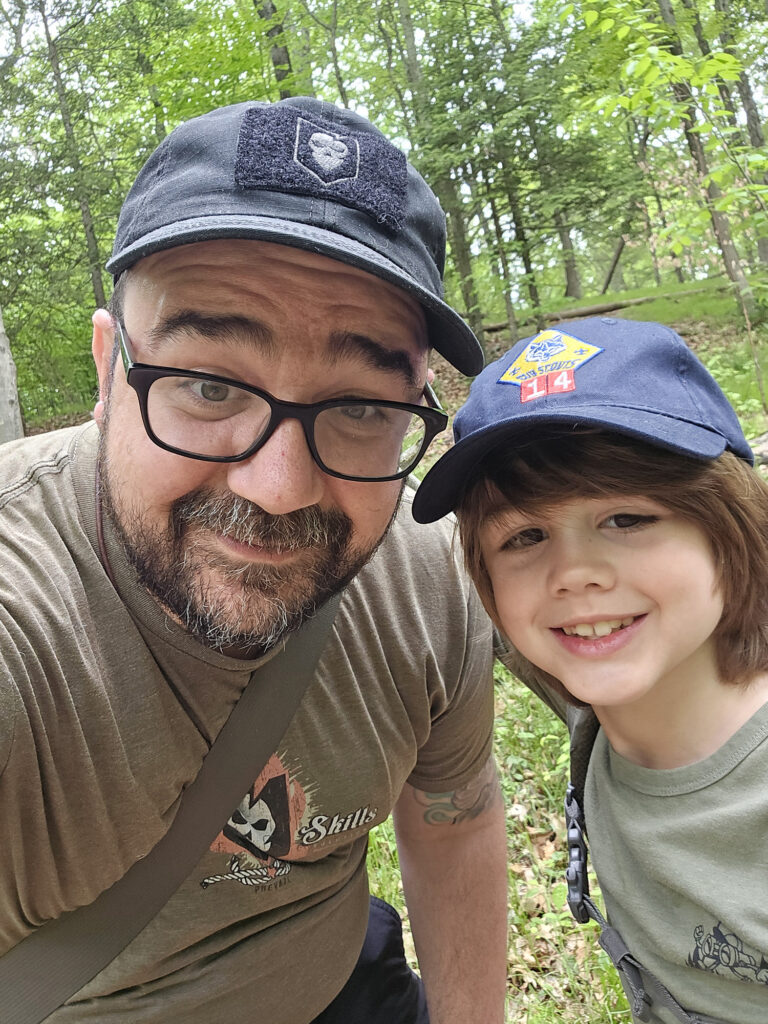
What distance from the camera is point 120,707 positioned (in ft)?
4.26

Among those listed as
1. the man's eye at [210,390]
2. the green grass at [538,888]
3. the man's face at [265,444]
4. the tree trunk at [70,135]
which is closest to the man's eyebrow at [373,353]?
the man's face at [265,444]

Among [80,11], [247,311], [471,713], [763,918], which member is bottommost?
[763,918]

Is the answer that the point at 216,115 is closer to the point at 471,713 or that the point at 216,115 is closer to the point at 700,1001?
the point at 471,713

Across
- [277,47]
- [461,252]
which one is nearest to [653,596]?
[277,47]

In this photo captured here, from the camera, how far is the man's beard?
1.35m

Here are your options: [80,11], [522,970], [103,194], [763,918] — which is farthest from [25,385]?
[763,918]

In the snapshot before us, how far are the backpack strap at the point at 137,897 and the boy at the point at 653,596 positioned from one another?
0.65 m

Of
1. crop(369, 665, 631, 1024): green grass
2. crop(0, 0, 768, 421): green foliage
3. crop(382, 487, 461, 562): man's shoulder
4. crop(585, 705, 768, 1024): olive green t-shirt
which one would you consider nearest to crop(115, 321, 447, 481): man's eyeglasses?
crop(382, 487, 461, 562): man's shoulder

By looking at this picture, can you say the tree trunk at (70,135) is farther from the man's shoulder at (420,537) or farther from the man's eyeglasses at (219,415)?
A: the man's eyeglasses at (219,415)

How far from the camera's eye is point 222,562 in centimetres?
138

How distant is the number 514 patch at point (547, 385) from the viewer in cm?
146

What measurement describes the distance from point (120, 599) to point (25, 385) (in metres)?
15.1

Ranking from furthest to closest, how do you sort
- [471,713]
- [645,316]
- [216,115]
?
1. [645,316]
2. [471,713]
3. [216,115]

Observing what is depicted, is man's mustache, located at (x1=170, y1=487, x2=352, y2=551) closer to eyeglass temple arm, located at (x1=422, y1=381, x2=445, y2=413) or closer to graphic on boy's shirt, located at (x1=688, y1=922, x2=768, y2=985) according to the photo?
eyeglass temple arm, located at (x1=422, y1=381, x2=445, y2=413)
